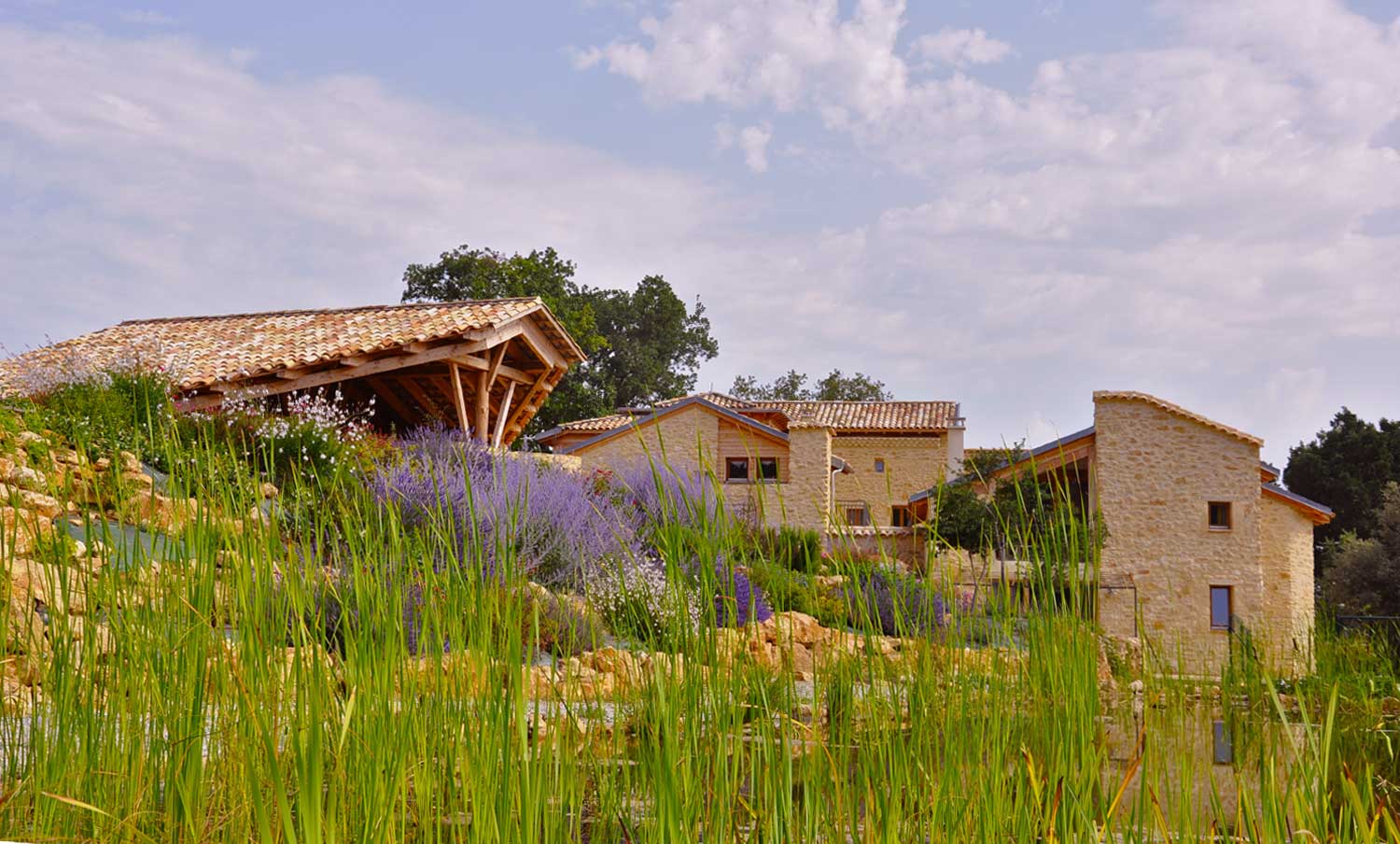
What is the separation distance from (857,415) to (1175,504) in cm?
1078

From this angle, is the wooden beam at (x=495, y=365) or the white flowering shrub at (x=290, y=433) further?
the wooden beam at (x=495, y=365)

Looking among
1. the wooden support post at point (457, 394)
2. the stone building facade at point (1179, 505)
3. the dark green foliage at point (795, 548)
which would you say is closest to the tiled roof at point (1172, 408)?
the stone building facade at point (1179, 505)

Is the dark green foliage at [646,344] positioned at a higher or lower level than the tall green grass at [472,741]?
higher

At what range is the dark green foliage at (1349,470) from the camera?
104 feet

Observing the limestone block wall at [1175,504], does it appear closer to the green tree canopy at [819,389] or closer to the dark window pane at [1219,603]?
the dark window pane at [1219,603]

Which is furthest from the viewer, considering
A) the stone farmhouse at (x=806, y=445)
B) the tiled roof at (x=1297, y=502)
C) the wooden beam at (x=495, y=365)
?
the stone farmhouse at (x=806, y=445)

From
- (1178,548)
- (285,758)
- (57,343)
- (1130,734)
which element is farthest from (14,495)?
(1178,548)

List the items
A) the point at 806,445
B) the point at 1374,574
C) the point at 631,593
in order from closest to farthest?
the point at 631,593 < the point at 806,445 < the point at 1374,574

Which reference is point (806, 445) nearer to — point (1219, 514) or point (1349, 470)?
point (1219, 514)

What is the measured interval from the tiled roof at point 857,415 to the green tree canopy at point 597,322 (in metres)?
5.08

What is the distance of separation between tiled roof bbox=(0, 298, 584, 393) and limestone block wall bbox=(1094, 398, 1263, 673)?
10389 millimetres

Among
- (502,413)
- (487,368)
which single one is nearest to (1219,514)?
(502,413)

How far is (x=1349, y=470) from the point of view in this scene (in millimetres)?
32500

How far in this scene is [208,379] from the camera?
13.2 meters
